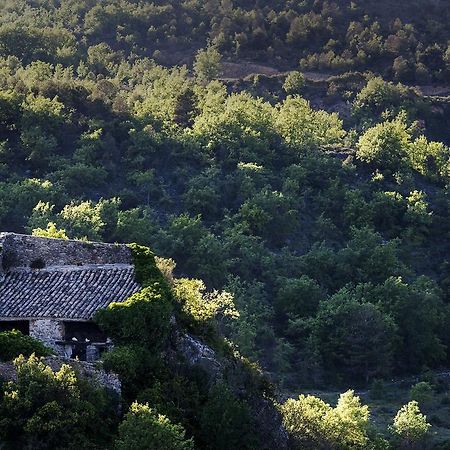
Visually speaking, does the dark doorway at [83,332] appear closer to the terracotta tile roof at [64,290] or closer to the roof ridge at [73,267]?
the terracotta tile roof at [64,290]

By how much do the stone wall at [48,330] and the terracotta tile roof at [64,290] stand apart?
0.19 metres

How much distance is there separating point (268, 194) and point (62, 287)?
4153 cm

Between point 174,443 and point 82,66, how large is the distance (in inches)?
2769

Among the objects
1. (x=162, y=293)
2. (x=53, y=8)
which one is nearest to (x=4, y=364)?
(x=162, y=293)

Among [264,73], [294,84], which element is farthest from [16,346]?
[264,73]

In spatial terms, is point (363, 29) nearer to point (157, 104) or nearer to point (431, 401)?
point (157, 104)

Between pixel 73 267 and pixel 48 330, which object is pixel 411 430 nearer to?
pixel 73 267

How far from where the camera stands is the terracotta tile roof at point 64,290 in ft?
82.2

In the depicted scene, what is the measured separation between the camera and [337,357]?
182ft

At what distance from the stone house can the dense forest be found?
4.81ft

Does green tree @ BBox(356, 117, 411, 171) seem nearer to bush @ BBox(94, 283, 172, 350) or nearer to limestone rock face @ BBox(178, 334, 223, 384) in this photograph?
limestone rock face @ BBox(178, 334, 223, 384)

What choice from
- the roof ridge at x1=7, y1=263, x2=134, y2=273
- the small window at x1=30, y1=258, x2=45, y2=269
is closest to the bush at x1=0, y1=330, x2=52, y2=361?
the roof ridge at x1=7, y1=263, x2=134, y2=273

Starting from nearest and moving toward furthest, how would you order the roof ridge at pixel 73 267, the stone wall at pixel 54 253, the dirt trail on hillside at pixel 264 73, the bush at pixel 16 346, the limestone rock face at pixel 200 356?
the bush at pixel 16 346
the limestone rock face at pixel 200 356
the roof ridge at pixel 73 267
the stone wall at pixel 54 253
the dirt trail on hillside at pixel 264 73

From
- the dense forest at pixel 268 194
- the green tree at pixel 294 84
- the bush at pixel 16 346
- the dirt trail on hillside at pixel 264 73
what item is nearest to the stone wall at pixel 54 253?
the dense forest at pixel 268 194
